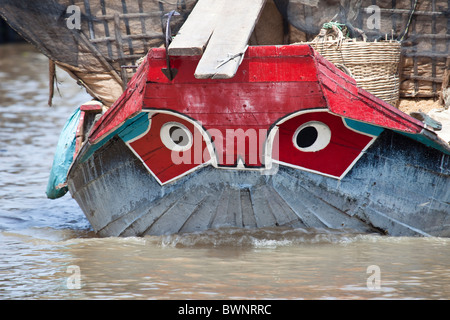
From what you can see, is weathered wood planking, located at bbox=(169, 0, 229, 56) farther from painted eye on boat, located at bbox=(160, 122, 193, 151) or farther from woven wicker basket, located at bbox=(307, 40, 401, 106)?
woven wicker basket, located at bbox=(307, 40, 401, 106)

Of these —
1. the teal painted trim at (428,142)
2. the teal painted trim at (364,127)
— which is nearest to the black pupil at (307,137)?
the teal painted trim at (364,127)

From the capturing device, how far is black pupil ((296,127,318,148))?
3.97m

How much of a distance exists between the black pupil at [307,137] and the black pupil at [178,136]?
672mm

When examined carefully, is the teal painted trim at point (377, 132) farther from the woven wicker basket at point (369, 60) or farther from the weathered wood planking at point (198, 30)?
the weathered wood planking at point (198, 30)

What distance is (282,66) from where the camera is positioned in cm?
→ 365

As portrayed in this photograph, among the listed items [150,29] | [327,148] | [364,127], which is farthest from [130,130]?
[364,127]

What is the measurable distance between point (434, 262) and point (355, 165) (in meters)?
0.76

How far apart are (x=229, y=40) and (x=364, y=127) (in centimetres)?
94

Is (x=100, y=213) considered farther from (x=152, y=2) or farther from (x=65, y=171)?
(x=152, y=2)

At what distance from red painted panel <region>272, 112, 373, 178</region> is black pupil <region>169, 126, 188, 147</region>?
55 centimetres

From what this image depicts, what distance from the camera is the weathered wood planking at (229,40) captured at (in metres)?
3.46

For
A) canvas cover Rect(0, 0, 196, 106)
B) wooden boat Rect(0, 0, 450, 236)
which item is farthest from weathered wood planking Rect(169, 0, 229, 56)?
canvas cover Rect(0, 0, 196, 106)

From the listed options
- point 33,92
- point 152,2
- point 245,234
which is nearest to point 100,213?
point 245,234

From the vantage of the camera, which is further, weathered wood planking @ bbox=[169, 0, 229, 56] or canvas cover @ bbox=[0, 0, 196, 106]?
canvas cover @ bbox=[0, 0, 196, 106]
